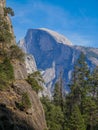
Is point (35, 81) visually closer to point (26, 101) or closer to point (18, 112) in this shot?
point (26, 101)

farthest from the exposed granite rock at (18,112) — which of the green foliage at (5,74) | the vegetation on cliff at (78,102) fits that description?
the vegetation on cliff at (78,102)

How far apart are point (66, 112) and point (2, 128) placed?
32915mm

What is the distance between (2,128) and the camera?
4031 centimetres

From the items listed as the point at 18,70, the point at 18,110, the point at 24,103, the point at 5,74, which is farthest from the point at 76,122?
the point at 5,74

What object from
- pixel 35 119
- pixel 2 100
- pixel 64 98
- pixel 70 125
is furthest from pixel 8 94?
pixel 64 98

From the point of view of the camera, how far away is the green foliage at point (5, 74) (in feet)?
148

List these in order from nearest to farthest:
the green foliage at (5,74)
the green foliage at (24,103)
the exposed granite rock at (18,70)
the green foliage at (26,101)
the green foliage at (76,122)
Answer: the green foliage at (5,74) < the green foliage at (24,103) < the green foliage at (26,101) < the exposed granite rock at (18,70) < the green foliage at (76,122)

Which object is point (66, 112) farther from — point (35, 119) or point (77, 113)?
point (35, 119)

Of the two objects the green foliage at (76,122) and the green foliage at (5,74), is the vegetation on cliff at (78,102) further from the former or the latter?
the green foliage at (5,74)

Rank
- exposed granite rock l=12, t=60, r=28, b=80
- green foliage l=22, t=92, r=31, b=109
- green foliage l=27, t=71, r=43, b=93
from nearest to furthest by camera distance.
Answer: green foliage l=22, t=92, r=31, b=109
exposed granite rock l=12, t=60, r=28, b=80
green foliage l=27, t=71, r=43, b=93

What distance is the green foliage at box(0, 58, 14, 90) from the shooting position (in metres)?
45.1

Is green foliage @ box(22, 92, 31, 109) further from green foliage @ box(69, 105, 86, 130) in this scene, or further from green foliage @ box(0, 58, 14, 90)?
green foliage @ box(69, 105, 86, 130)

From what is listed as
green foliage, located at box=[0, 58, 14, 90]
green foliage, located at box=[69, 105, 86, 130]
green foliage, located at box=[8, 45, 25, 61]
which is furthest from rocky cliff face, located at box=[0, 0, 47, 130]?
green foliage, located at box=[69, 105, 86, 130]

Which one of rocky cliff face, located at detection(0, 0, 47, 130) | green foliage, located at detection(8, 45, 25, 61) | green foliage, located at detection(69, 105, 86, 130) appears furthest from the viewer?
green foliage, located at detection(69, 105, 86, 130)
